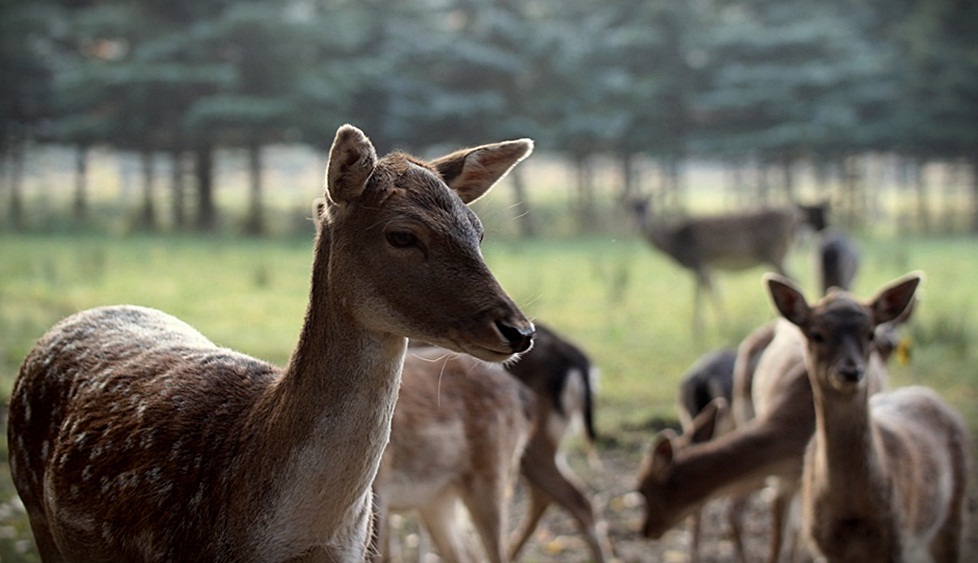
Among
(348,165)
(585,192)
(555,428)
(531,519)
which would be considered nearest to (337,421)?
(348,165)

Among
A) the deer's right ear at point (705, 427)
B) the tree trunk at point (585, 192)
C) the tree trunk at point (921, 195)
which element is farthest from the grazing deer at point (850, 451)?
the tree trunk at point (921, 195)

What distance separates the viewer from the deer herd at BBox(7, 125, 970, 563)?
2191 mm

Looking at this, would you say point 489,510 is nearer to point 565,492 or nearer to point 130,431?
point 565,492

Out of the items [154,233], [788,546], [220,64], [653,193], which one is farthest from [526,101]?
[788,546]

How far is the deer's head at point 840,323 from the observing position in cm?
356

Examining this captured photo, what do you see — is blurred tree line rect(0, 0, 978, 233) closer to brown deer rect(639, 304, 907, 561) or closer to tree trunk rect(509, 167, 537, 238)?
tree trunk rect(509, 167, 537, 238)

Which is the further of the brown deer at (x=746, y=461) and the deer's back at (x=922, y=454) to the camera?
the brown deer at (x=746, y=461)

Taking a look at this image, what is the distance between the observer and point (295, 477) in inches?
87.7

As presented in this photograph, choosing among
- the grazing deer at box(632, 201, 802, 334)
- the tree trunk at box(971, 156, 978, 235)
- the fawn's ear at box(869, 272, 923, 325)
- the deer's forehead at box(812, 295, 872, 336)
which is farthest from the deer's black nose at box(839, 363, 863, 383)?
the tree trunk at box(971, 156, 978, 235)

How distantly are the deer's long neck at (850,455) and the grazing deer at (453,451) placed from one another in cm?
113

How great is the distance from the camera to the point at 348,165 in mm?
2191

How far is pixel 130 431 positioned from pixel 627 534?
11.0 ft

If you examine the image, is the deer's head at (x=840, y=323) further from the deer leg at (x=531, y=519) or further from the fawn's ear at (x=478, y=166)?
the fawn's ear at (x=478, y=166)

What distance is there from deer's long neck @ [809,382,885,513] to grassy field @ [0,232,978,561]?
3304 mm
